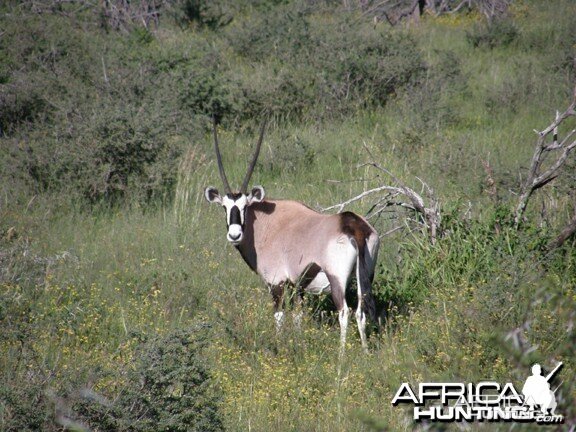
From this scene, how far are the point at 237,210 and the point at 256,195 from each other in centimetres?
39

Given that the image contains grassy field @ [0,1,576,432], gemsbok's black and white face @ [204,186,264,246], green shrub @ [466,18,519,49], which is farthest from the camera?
green shrub @ [466,18,519,49]

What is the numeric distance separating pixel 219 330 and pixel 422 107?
7.50 m

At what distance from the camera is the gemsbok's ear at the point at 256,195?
7604 mm

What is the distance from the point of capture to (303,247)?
6934 mm

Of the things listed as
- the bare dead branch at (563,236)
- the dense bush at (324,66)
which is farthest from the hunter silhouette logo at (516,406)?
the dense bush at (324,66)

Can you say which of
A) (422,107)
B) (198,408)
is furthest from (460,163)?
(198,408)

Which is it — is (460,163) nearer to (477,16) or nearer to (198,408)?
(198,408)

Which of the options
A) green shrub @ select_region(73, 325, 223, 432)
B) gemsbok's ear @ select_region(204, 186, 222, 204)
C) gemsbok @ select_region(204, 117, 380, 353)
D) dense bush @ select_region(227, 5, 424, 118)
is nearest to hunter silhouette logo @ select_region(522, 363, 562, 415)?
green shrub @ select_region(73, 325, 223, 432)

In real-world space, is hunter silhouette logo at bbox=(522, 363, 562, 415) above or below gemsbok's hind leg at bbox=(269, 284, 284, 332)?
above

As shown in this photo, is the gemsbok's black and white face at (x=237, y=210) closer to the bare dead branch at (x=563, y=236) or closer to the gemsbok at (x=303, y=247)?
the gemsbok at (x=303, y=247)

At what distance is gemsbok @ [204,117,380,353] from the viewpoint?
6.50 metres

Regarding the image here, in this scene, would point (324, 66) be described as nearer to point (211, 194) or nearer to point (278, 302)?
point (211, 194)

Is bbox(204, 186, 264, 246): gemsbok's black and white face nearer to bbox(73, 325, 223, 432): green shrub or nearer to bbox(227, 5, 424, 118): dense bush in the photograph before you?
bbox(73, 325, 223, 432): green shrub

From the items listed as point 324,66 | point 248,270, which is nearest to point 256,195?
point 248,270
